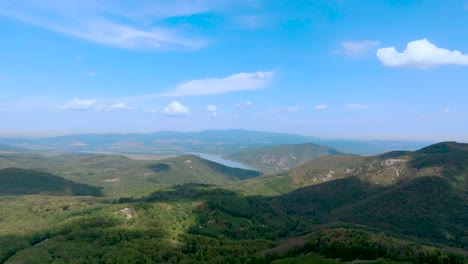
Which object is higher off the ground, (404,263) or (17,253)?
(404,263)

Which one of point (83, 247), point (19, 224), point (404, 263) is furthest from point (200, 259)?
point (19, 224)

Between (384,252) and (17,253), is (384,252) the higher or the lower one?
the higher one

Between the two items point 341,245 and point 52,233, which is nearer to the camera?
point 341,245

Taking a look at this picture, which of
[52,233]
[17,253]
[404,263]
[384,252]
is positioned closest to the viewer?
[404,263]

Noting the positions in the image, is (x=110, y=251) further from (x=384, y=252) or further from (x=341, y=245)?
(x=384, y=252)

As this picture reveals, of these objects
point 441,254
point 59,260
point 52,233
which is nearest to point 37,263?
point 59,260

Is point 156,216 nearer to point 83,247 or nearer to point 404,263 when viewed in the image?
point 83,247

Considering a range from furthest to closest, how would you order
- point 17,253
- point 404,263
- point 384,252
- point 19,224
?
1. point 19,224
2. point 17,253
3. point 384,252
4. point 404,263

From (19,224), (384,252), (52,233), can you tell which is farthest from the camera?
(19,224)

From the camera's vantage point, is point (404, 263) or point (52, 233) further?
point (52, 233)
